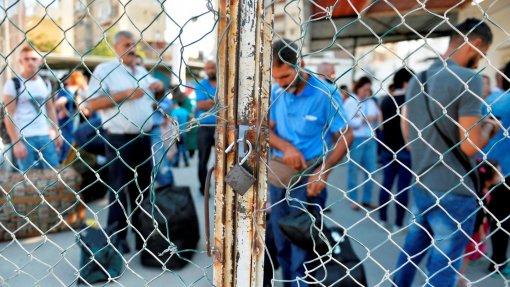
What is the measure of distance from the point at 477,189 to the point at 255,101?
1.49 meters

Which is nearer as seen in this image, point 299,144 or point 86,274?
point 299,144

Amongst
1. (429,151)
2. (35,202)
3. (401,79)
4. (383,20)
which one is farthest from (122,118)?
(383,20)

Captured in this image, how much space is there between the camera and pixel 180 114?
6.86 m

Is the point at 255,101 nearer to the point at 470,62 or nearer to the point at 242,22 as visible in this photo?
the point at 242,22

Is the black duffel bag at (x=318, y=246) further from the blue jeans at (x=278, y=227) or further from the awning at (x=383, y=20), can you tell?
the awning at (x=383, y=20)

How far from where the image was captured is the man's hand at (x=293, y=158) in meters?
2.32

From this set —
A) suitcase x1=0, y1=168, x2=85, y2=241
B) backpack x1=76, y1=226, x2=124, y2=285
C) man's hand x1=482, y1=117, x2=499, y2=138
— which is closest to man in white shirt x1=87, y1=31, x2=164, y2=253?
backpack x1=76, y1=226, x2=124, y2=285

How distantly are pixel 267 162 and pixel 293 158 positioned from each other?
4.00 ft

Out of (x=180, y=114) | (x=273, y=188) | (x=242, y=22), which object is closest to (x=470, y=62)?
(x=273, y=188)

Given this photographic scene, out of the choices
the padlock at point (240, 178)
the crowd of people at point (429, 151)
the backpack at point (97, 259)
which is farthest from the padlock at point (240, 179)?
the backpack at point (97, 259)

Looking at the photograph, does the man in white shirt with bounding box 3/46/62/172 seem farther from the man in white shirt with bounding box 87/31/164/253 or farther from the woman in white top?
the woman in white top

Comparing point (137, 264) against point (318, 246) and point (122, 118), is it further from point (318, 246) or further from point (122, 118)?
point (318, 246)

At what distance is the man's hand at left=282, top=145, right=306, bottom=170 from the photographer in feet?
7.61

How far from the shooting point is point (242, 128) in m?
1.08
